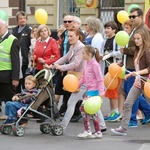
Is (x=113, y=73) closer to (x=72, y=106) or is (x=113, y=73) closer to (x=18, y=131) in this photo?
(x=72, y=106)

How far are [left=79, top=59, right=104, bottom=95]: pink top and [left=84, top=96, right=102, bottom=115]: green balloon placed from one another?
366 mm

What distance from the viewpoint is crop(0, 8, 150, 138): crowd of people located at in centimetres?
1093

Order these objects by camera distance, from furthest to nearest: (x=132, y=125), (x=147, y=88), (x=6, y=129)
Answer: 1. (x=132, y=125)
2. (x=6, y=129)
3. (x=147, y=88)

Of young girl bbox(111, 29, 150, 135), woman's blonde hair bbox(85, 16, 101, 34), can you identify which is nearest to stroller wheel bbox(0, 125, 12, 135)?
young girl bbox(111, 29, 150, 135)

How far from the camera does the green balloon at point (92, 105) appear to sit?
10297 mm

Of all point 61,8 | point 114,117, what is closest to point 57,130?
point 114,117

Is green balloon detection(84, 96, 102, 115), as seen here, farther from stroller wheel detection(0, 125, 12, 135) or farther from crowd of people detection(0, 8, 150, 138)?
stroller wheel detection(0, 125, 12, 135)

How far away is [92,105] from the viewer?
10289 millimetres

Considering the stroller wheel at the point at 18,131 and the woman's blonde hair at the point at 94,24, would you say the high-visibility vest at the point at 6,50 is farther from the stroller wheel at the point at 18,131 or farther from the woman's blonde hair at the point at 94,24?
the woman's blonde hair at the point at 94,24

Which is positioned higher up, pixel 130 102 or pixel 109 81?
pixel 109 81

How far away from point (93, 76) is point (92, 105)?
71 cm

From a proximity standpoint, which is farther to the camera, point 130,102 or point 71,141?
point 130,102

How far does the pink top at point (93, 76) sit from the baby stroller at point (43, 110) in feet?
1.95

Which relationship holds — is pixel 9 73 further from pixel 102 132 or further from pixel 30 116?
pixel 102 132
